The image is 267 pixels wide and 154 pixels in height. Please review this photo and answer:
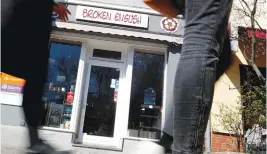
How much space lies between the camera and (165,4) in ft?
4.42

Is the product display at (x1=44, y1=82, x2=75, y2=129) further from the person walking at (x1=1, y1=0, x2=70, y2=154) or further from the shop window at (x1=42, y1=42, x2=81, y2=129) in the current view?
the person walking at (x1=1, y1=0, x2=70, y2=154)

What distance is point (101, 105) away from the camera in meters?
8.35

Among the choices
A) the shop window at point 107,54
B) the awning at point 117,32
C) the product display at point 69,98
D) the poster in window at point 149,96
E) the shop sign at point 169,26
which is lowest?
the product display at point 69,98

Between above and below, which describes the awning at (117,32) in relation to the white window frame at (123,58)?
above

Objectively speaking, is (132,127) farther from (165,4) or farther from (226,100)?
(165,4)

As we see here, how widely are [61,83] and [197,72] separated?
24.2ft

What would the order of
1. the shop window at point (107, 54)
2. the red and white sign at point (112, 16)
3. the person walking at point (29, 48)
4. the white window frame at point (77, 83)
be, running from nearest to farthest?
1. the person walking at point (29, 48)
2. the white window frame at point (77, 83)
3. the red and white sign at point (112, 16)
4. the shop window at point (107, 54)

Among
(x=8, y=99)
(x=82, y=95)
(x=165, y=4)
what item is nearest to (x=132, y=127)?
(x=82, y=95)

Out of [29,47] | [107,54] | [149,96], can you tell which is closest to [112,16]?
[107,54]

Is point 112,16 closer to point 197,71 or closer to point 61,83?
point 61,83

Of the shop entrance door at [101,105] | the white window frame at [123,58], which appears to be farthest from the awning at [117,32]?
the shop entrance door at [101,105]

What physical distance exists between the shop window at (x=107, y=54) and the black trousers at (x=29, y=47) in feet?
22.8

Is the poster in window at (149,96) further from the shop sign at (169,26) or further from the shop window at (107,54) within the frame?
the shop sign at (169,26)

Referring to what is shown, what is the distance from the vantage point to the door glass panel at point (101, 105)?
816 cm
